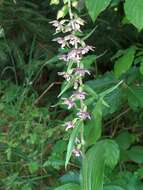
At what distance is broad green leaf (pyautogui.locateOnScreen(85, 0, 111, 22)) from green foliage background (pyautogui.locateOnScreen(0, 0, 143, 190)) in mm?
583

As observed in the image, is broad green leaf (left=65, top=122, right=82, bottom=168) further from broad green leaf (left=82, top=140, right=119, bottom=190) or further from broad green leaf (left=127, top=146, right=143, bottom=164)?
broad green leaf (left=127, top=146, right=143, bottom=164)

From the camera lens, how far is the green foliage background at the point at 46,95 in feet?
7.68

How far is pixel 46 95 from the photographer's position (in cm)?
363

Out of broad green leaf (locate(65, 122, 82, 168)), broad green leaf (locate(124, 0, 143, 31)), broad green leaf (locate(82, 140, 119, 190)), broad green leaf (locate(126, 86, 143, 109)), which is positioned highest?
broad green leaf (locate(124, 0, 143, 31))

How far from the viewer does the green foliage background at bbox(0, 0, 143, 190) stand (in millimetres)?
2342

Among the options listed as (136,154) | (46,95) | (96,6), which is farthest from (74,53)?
(46,95)

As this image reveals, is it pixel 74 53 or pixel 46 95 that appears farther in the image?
pixel 46 95

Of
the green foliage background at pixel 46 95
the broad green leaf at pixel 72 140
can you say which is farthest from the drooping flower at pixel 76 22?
the green foliage background at pixel 46 95

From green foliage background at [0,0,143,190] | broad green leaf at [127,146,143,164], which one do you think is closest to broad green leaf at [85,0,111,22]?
green foliage background at [0,0,143,190]

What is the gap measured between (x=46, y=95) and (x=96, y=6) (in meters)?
2.07

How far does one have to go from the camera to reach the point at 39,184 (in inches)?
113

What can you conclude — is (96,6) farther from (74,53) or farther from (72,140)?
(72,140)

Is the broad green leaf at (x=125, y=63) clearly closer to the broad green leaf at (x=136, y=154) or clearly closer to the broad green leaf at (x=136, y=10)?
the broad green leaf at (x=136, y=154)

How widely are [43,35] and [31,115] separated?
56 centimetres
